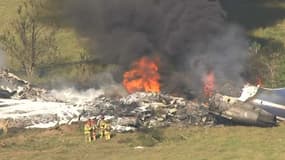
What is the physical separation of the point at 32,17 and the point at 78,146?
189ft

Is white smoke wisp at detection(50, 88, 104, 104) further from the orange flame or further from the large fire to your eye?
the orange flame

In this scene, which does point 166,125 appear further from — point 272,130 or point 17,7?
point 17,7

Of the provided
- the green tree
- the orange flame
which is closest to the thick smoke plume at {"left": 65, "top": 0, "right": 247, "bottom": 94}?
the orange flame

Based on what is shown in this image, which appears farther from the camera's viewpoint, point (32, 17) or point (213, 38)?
point (32, 17)

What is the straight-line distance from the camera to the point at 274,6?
91188 mm

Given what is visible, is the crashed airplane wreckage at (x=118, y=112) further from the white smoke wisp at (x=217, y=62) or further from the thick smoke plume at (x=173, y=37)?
the thick smoke plume at (x=173, y=37)

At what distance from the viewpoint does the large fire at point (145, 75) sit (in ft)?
161

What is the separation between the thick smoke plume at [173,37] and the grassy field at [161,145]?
30.3 feet

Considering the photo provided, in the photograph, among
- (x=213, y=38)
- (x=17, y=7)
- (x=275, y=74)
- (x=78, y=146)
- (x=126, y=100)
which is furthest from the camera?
(x=17, y=7)

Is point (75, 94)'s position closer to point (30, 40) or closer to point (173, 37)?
point (173, 37)

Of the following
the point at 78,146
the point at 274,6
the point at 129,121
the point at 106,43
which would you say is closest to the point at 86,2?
the point at 106,43

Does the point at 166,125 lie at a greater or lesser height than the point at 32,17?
lesser

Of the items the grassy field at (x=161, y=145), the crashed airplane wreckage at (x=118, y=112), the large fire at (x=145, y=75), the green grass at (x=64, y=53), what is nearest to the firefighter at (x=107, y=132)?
the grassy field at (x=161, y=145)

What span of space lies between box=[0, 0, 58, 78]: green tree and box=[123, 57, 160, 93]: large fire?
28295 millimetres
